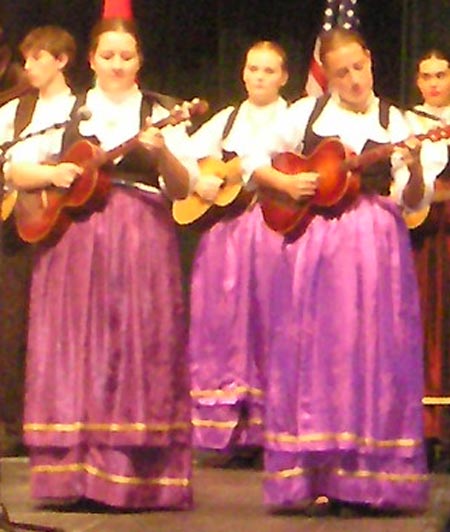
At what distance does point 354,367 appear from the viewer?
374 centimetres

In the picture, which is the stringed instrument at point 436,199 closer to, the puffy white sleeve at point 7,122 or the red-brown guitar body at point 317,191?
the red-brown guitar body at point 317,191

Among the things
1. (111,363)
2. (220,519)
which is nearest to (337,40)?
(111,363)

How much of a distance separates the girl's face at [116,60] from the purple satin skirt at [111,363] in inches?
12.2

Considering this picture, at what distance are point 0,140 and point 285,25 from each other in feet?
4.10

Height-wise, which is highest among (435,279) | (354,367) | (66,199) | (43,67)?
(43,67)

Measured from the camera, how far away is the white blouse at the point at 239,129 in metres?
4.50

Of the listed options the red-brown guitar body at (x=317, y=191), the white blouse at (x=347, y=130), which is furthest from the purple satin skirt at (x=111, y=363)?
the white blouse at (x=347, y=130)

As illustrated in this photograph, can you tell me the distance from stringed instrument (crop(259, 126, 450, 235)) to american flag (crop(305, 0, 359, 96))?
0.64 meters

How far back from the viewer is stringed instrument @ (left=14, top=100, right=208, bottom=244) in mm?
3680

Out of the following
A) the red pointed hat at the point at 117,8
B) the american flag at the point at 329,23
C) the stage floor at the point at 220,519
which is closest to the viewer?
the stage floor at the point at 220,519

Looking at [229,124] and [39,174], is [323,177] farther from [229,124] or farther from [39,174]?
[229,124]

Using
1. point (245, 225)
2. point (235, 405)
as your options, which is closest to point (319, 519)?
point (235, 405)

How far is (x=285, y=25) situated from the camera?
4898mm

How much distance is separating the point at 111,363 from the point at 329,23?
4.62 feet
